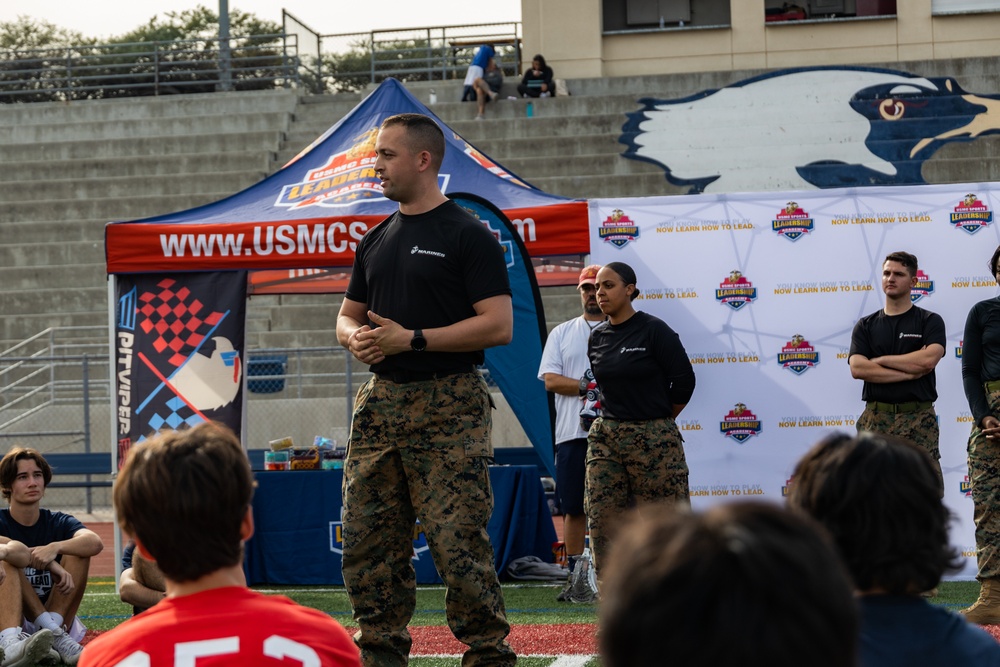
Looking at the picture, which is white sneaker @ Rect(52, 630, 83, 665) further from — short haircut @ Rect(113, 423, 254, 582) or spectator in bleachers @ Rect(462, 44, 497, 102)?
spectator in bleachers @ Rect(462, 44, 497, 102)

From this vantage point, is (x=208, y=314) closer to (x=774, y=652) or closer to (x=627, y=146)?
(x=774, y=652)

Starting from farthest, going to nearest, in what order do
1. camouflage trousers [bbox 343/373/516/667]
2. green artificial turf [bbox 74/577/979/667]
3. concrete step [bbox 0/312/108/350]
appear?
concrete step [bbox 0/312/108/350] < green artificial turf [bbox 74/577/979/667] < camouflage trousers [bbox 343/373/516/667]

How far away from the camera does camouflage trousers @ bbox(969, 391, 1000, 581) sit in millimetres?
6297

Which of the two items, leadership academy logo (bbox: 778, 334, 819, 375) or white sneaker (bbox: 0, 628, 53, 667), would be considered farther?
leadership academy logo (bbox: 778, 334, 819, 375)

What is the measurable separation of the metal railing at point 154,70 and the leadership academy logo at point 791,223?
17760 millimetres

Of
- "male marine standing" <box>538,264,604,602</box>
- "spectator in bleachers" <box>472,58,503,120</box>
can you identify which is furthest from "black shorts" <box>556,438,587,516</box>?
"spectator in bleachers" <box>472,58,503,120</box>

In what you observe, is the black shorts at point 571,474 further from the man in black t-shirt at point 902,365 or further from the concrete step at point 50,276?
the concrete step at point 50,276

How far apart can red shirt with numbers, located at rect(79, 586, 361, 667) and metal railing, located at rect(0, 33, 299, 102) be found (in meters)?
23.4

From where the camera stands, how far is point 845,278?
27.4 feet

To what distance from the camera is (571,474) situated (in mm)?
7906

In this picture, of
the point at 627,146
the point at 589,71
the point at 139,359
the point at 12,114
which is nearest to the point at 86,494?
the point at 139,359

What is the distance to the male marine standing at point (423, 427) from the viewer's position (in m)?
4.27

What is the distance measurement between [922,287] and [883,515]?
6.67m

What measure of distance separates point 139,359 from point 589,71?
17.7m
